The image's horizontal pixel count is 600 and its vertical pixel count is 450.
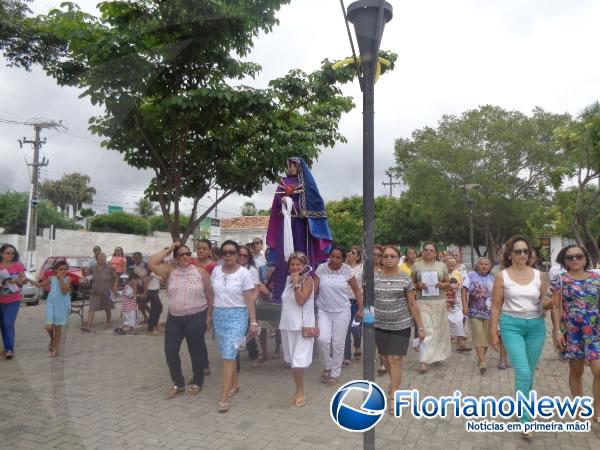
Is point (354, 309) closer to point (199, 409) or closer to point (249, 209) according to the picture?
point (199, 409)

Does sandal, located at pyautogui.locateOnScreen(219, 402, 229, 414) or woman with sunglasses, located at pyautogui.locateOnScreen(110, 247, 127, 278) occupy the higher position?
woman with sunglasses, located at pyautogui.locateOnScreen(110, 247, 127, 278)

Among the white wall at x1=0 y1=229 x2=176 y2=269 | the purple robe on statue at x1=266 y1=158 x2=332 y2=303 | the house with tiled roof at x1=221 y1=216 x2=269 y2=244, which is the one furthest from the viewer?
the house with tiled roof at x1=221 y1=216 x2=269 y2=244

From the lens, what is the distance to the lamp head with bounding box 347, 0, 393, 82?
3.57 metres

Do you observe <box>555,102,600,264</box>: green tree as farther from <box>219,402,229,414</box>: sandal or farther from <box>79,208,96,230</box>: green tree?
<box>79,208,96,230</box>: green tree

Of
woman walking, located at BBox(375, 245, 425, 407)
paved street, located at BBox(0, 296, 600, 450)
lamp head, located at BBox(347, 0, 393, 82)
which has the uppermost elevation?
lamp head, located at BBox(347, 0, 393, 82)

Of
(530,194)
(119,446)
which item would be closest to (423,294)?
(119,446)

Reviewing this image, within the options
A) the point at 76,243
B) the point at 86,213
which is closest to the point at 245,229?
the point at 86,213

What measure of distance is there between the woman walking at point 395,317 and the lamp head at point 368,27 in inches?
82.2

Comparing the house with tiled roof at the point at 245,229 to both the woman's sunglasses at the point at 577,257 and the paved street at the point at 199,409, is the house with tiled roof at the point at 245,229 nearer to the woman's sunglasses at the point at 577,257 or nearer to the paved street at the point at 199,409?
the paved street at the point at 199,409

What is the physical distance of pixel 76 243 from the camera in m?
32.4

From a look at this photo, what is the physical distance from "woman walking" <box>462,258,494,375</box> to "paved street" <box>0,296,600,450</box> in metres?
0.38

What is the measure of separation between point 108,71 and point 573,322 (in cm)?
639

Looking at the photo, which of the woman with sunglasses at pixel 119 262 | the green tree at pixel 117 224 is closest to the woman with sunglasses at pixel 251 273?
the woman with sunglasses at pixel 119 262

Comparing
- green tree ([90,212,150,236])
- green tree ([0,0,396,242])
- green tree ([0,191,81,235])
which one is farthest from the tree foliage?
green tree ([0,0,396,242])
